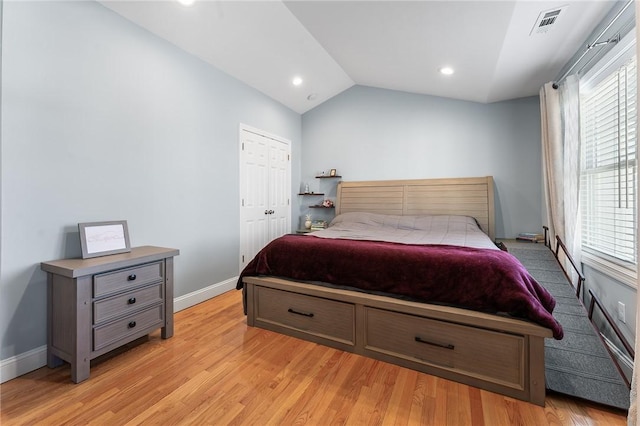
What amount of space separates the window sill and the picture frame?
330 cm

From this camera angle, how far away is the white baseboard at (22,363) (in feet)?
5.50

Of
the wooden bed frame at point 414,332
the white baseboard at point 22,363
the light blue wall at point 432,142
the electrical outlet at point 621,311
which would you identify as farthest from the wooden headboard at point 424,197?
the white baseboard at point 22,363

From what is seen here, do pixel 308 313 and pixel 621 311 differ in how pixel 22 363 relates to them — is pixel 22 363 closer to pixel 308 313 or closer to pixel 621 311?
pixel 308 313

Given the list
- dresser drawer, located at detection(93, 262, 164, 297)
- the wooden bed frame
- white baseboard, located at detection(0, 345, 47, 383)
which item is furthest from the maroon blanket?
white baseboard, located at detection(0, 345, 47, 383)

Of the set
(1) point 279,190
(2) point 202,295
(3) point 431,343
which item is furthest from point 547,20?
(2) point 202,295

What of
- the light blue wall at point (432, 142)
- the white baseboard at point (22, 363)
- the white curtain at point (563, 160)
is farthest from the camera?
the light blue wall at point (432, 142)

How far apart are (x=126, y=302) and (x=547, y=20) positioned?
11.4ft

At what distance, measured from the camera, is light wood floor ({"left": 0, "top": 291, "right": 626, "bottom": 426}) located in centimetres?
141

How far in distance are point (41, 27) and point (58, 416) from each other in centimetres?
232

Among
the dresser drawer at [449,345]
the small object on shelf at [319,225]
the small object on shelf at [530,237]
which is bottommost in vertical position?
the dresser drawer at [449,345]

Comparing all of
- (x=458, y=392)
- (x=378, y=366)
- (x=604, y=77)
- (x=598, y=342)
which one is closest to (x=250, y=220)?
(x=378, y=366)

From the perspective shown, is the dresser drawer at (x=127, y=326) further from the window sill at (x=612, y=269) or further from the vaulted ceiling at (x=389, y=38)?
the window sill at (x=612, y=269)

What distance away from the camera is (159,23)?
2391 mm

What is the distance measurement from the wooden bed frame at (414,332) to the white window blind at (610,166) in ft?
3.49
